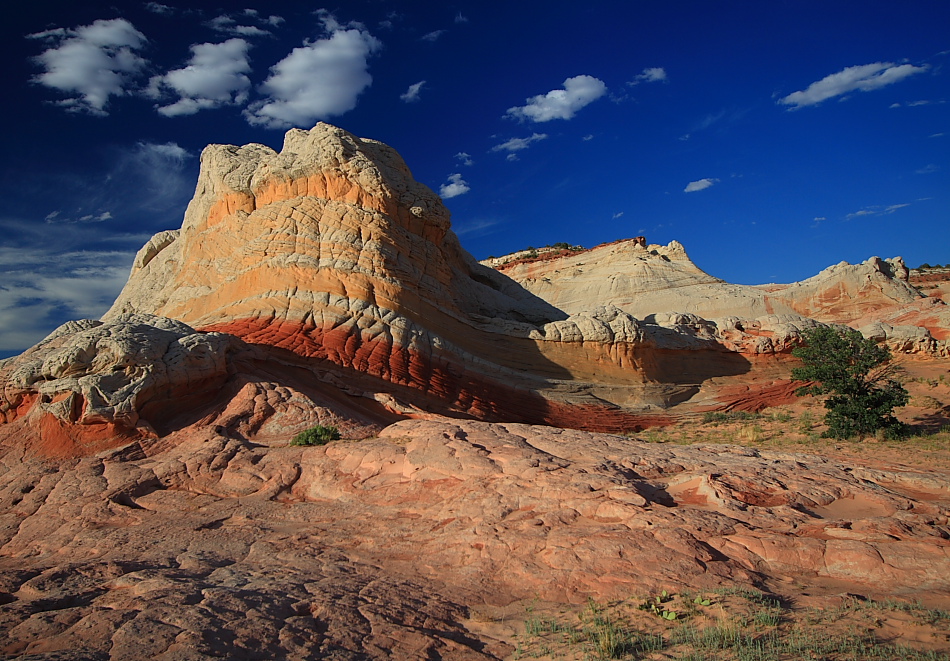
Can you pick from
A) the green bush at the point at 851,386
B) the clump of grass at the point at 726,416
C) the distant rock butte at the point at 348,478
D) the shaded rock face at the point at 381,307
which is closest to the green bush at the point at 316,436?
the distant rock butte at the point at 348,478

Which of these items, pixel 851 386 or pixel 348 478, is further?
pixel 851 386

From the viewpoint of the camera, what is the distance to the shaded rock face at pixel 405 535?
15.6 ft

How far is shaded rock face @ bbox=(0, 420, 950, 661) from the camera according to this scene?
4746 mm

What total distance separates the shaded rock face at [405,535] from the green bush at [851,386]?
25.3 feet

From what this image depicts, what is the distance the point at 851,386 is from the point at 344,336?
14.0 metres

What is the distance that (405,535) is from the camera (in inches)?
281

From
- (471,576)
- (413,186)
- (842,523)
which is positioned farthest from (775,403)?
(471,576)

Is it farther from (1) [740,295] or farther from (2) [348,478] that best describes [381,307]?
(1) [740,295]

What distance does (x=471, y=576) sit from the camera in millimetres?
6098

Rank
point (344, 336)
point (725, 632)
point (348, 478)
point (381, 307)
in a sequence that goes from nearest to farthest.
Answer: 1. point (725, 632)
2. point (348, 478)
3. point (344, 336)
4. point (381, 307)

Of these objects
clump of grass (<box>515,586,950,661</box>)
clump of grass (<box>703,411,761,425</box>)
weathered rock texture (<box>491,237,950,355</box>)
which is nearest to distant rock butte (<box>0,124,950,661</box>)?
clump of grass (<box>515,586,950,661</box>)

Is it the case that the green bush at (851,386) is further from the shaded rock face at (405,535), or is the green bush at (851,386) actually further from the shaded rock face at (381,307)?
the shaded rock face at (405,535)

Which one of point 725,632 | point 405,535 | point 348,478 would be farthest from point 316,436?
point 725,632

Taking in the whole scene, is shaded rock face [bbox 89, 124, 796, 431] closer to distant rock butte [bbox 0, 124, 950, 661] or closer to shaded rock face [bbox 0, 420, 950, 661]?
distant rock butte [bbox 0, 124, 950, 661]
